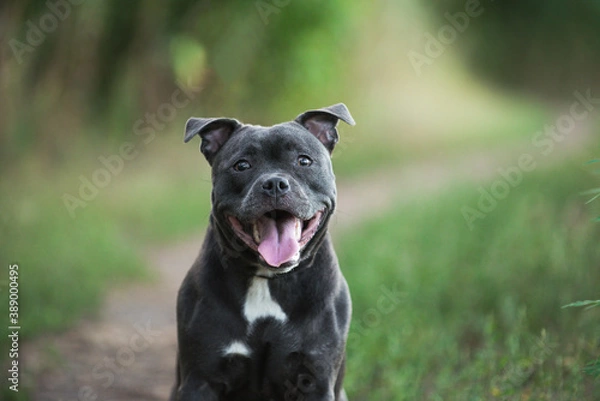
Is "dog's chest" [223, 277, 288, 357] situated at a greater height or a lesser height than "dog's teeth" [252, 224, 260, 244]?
lesser

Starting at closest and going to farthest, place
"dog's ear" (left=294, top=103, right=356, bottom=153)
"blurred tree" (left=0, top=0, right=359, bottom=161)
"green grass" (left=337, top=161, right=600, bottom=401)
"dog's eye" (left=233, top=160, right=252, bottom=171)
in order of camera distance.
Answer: "dog's eye" (left=233, top=160, right=252, bottom=171) < "dog's ear" (left=294, top=103, right=356, bottom=153) < "green grass" (left=337, top=161, right=600, bottom=401) < "blurred tree" (left=0, top=0, right=359, bottom=161)

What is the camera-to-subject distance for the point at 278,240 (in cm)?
351

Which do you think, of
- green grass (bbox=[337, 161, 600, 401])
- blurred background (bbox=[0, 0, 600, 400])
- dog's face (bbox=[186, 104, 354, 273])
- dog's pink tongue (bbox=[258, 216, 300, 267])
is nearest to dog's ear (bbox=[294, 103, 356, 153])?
dog's face (bbox=[186, 104, 354, 273])

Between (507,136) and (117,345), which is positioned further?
(507,136)

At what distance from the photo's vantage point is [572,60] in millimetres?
12359

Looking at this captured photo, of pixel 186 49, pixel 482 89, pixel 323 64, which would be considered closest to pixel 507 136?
pixel 482 89

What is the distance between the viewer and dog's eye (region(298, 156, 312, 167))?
3.67 meters

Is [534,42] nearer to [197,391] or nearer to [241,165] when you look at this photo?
[241,165]

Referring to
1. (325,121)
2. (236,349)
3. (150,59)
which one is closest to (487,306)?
(325,121)

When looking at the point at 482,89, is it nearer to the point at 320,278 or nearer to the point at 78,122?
the point at 78,122

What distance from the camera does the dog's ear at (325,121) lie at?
12.7ft

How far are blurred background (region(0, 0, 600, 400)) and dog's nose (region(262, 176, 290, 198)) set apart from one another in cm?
136

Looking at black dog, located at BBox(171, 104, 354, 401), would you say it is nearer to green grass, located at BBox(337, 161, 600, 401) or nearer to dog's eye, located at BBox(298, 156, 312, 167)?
dog's eye, located at BBox(298, 156, 312, 167)

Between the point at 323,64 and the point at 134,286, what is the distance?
6.13 meters
